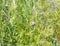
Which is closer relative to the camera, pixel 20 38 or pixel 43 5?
pixel 20 38

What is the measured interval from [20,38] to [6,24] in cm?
27

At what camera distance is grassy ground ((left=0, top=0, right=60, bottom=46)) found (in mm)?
3135

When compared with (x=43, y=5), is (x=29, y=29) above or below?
below

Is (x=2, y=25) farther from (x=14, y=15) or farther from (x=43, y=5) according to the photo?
(x=43, y=5)

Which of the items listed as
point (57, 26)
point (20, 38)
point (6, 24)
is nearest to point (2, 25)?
point (6, 24)

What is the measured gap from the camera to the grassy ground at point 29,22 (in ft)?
10.3

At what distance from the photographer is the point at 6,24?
3.23m

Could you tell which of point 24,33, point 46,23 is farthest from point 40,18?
point 24,33

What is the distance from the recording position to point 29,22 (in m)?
3.26

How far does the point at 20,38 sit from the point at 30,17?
0.33 m

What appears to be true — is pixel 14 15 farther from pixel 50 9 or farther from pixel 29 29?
pixel 50 9

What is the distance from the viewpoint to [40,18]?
3.32 metres

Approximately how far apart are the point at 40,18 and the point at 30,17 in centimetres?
14

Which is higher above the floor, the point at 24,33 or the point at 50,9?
the point at 50,9
